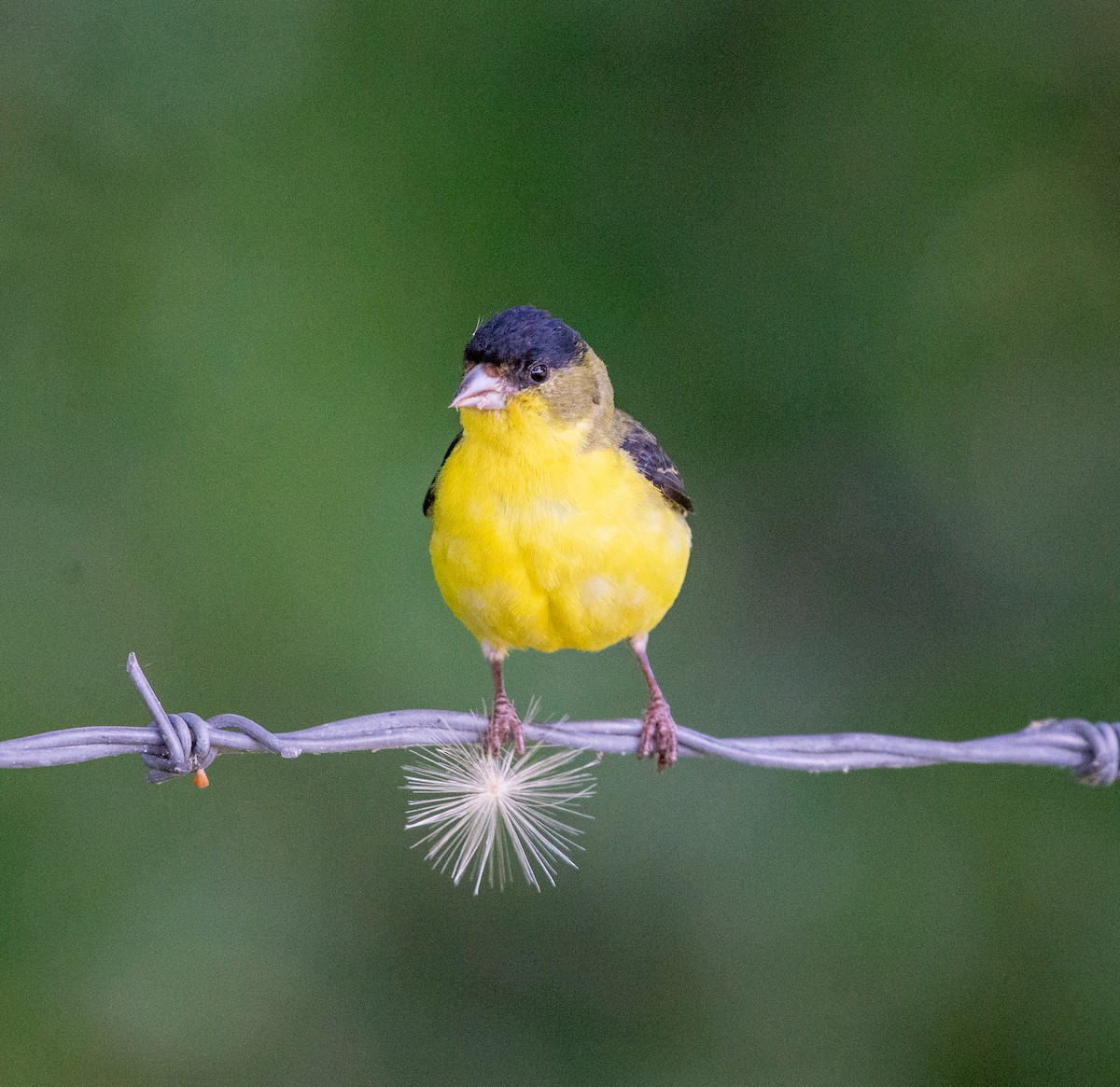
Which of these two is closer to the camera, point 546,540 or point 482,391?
point 546,540

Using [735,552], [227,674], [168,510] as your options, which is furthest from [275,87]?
[735,552]

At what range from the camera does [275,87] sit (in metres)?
4.70

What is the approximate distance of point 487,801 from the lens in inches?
102

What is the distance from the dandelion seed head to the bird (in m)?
0.63

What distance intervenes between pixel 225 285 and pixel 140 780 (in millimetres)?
1681

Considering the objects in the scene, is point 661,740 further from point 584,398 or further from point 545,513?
point 584,398

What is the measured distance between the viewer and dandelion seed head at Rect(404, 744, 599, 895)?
8.31ft

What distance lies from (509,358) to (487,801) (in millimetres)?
1340

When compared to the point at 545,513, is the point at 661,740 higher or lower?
lower

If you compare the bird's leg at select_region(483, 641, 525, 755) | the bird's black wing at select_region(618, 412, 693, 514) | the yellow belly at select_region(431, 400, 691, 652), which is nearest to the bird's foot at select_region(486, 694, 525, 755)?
the bird's leg at select_region(483, 641, 525, 755)

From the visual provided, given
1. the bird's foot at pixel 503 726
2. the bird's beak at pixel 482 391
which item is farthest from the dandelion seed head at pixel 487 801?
the bird's beak at pixel 482 391

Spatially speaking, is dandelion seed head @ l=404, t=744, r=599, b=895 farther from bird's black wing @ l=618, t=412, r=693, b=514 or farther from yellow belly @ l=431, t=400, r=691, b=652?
bird's black wing @ l=618, t=412, r=693, b=514

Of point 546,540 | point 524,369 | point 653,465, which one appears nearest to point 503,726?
point 546,540

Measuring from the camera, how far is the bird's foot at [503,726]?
10.3 feet
